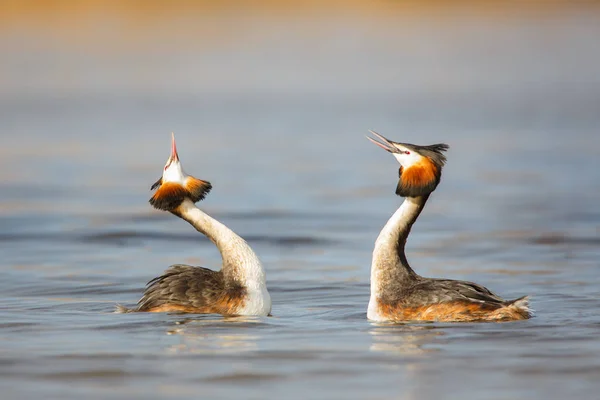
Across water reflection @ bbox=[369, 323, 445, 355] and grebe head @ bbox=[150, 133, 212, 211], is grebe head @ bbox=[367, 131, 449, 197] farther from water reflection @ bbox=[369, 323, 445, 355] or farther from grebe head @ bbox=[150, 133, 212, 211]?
grebe head @ bbox=[150, 133, 212, 211]

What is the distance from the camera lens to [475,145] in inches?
955

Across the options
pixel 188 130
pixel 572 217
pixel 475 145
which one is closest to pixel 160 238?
pixel 572 217

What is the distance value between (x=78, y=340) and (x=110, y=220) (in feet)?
23.8

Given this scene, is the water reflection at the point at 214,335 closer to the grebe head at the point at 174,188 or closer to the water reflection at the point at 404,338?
the water reflection at the point at 404,338

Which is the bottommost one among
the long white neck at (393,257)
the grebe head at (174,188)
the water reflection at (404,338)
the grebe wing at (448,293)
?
the water reflection at (404,338)

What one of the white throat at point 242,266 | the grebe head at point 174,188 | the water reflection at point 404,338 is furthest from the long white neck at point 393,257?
the grebe head at point 174,188

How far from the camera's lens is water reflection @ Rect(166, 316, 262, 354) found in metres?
9.29

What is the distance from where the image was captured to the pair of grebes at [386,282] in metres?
10.2

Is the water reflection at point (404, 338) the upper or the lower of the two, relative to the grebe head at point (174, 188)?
lower

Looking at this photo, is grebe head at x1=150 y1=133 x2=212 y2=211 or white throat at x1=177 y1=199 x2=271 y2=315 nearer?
white throat at x1=177 y1=199 x2=271 y2=315

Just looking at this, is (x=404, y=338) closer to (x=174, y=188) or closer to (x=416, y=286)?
(x=416, y=286)

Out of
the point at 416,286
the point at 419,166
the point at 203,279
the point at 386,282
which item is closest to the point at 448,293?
the point at 416,286

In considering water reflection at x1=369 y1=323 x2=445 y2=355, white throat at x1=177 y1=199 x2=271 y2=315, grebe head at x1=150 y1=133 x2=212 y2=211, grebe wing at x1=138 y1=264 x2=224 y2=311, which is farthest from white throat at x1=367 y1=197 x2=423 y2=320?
grebe head at x1=150 y1=133 x2=212 y2=211

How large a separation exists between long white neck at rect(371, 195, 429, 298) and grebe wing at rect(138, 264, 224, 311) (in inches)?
48.2
